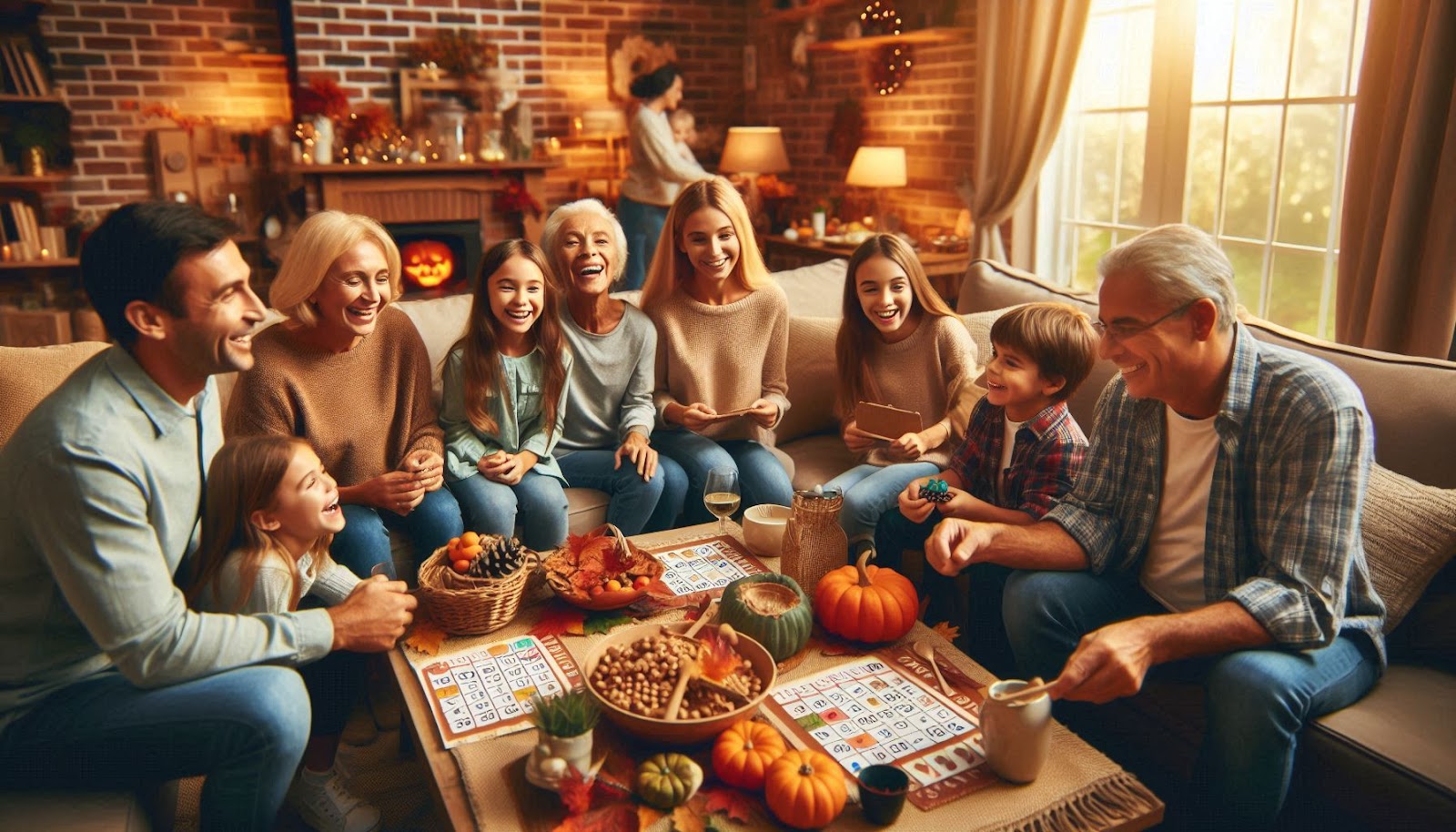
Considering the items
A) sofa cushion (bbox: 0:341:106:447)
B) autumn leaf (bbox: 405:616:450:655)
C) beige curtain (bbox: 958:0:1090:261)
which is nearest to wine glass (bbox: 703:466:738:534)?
autumn leaf (bbox: 405:616:450:655)

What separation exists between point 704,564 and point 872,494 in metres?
0.56

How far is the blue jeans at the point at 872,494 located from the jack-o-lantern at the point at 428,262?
3.94 m

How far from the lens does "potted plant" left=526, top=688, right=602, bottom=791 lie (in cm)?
125

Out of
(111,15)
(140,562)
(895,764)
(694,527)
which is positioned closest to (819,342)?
(694,527)

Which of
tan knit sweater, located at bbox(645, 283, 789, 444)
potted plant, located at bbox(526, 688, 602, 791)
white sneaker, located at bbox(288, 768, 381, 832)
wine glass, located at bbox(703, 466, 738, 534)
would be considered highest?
tan knit sweater, located at bbox(645, 283, 789, 444)

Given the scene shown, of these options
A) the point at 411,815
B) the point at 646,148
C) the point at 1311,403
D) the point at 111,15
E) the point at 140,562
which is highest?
the point at 111,15

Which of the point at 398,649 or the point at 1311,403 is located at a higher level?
the point at 1311,403

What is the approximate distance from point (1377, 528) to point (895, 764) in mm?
1006

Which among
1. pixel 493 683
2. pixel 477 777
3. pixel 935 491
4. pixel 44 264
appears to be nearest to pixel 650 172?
pixel 44 264

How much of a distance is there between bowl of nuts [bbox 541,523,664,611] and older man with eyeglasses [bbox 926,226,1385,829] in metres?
0.54

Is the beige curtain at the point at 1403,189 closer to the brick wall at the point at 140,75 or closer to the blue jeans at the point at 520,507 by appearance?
the blue jeans at the point at 520,507

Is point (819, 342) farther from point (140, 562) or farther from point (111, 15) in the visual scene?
point (111, 15)

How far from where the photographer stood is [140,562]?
131 cm

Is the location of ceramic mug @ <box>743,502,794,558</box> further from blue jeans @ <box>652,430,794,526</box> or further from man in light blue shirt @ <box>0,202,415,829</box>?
man in light blue shirt @ <box>0,202,415,829</box>
